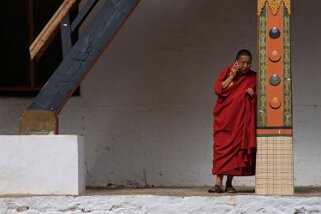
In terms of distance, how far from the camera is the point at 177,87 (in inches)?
363

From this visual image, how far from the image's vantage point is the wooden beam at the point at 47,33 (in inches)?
305

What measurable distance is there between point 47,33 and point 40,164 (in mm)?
1086

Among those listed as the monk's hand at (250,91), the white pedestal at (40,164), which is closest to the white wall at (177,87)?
the monk's hand at (250,91)

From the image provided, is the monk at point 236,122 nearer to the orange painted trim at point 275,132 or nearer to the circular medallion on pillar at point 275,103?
the orange painted trim at point 275,132

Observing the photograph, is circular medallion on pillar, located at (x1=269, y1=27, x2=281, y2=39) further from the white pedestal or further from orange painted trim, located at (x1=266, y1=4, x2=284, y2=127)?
the white pedestal

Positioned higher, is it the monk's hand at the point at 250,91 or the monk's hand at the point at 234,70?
the monk's hand at the point at 234,70

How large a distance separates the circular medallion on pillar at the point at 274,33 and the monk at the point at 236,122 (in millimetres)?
346

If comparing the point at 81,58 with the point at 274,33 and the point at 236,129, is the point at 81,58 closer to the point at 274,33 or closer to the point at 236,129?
the point at 236,129

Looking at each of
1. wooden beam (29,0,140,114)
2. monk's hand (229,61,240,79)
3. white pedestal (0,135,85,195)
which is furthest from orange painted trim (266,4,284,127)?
white pedestal (0,135,85,195)

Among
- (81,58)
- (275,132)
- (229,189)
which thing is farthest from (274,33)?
(81,58)

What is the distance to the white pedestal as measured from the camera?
7.82 metres

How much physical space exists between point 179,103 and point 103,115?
75 centimetres

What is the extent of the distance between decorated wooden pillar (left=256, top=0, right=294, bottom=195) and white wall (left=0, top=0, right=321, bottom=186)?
141 cm

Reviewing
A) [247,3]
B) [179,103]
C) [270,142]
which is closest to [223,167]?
[270,142]
